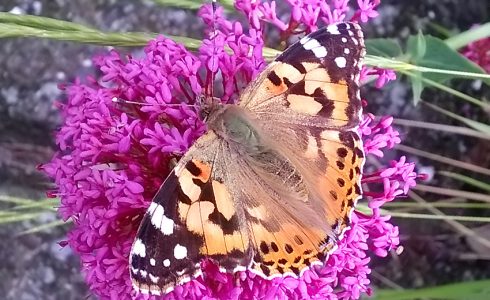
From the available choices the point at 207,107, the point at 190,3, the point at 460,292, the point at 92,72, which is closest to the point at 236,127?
the point at 207,107

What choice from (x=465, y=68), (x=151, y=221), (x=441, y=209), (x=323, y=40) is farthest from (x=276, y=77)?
(x=441, y=209)

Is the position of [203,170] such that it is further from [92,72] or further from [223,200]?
[92,72]

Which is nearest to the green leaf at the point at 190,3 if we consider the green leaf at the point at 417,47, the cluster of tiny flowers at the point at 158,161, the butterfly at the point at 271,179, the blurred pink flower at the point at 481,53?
the cluster of tiny flowers at the point at 158,161

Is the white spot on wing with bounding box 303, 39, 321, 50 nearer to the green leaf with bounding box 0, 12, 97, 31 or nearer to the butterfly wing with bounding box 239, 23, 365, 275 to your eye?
the butterfly wing with bounding box 239, 23, 365, 275

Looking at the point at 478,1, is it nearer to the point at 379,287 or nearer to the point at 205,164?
the point at 379,287

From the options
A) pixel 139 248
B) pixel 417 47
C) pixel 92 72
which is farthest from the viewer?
pixel 92 72

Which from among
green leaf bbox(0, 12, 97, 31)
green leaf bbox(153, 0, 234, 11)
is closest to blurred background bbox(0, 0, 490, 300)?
green leaf bbox(153, 0, 234, 11)
